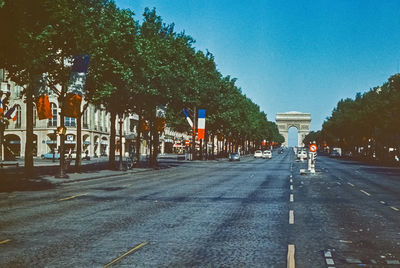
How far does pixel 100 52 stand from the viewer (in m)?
32.3

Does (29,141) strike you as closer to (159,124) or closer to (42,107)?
(42,107)

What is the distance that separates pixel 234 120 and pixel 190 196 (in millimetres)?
57948

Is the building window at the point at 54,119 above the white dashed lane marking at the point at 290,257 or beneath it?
above

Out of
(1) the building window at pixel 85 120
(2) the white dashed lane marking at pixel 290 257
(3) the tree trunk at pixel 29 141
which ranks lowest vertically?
(2) the white dashed lane marking at pixel 290 257

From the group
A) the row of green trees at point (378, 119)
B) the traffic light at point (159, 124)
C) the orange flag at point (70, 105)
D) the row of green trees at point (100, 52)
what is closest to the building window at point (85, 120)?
the row of green trees at point (100, 52)

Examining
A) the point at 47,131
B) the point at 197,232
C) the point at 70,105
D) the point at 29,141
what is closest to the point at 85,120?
the point at 47,131

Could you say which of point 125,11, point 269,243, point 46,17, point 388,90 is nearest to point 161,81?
point 125,11

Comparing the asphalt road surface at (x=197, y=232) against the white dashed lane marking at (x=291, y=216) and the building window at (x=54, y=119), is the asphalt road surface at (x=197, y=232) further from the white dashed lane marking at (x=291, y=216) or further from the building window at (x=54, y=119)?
the building window at (x=54, y=119)

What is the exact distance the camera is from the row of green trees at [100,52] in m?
19.6

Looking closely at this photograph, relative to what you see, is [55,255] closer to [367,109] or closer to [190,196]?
[190,196]

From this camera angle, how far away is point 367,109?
8762 centimetres

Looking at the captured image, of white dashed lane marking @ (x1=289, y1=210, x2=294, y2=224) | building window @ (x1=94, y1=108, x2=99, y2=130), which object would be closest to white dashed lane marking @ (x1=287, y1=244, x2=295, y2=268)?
white dashed lane marking @ (x1=289, y1=210, x2=294, y2=224)

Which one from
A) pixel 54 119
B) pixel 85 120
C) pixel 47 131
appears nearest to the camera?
pixel 47 131

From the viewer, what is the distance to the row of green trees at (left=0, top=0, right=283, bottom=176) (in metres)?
19.6
